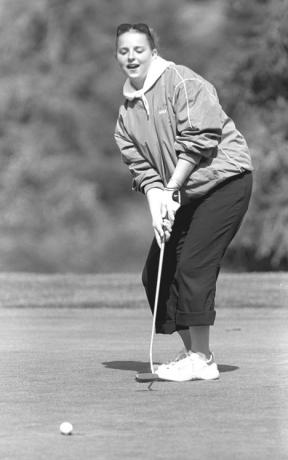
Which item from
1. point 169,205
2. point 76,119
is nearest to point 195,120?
point 169,205

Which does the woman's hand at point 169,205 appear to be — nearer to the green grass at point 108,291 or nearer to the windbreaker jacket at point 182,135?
the windbreaker jacket at point 182,135

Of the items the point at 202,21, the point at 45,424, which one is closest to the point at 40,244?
the point at 202,21

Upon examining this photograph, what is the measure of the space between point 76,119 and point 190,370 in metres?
A: 28.5

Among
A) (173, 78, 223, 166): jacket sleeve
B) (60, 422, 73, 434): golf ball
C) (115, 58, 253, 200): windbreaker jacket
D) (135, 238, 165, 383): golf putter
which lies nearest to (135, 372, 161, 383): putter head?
(135, 238, 165, 383): golf putter

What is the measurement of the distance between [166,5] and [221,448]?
32124 mm

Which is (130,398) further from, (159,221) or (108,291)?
(108,291)

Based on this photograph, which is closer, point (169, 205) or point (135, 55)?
point (169, 205)

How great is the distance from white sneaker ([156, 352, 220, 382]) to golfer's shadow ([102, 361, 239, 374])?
313 mm

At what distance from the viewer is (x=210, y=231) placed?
21.0ft

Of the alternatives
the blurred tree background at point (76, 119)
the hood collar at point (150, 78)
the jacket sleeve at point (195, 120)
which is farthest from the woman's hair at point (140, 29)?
the blurred tree background at point (76, 119)

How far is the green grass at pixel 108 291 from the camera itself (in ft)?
38.9

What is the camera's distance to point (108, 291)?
13.3 meters

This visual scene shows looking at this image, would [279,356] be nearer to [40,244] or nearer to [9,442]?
[9,442]

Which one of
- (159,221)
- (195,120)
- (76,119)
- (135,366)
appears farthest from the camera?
(76,119)
